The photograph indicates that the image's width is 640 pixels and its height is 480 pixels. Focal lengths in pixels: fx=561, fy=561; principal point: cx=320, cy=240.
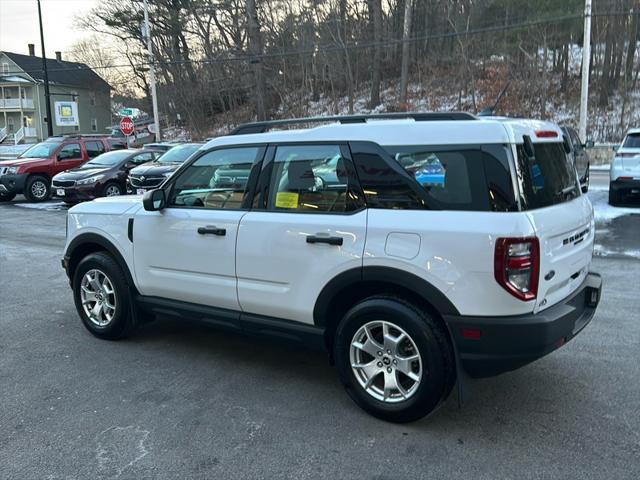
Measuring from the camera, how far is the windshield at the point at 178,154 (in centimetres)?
1527

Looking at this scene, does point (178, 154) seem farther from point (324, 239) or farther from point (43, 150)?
point (324, 239)

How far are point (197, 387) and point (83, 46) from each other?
59365 millimetres

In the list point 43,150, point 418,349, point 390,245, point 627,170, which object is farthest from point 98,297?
point 43,150

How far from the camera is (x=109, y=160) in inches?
636

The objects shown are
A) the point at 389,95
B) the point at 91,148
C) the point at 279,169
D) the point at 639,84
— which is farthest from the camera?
the point at 389,95

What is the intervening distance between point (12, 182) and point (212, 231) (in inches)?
592

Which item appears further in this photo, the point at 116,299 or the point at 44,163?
the point at 44,163

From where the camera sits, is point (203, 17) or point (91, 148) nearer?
point (91, 148)

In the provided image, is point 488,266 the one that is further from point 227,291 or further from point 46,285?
point 46,285

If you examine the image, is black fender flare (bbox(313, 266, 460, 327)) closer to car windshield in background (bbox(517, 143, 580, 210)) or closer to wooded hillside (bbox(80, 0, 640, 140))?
car windshield in background (bbox(517, 143, 580, 210))

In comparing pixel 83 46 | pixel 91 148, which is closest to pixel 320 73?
pixel 91 148

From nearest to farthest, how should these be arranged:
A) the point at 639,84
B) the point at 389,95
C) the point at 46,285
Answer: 1. the point at 46,285
2. the point at 639,84
3. the point at 389,95

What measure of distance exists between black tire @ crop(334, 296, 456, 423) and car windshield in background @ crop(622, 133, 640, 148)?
1153 centimetres

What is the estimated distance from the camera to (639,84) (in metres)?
28.2
